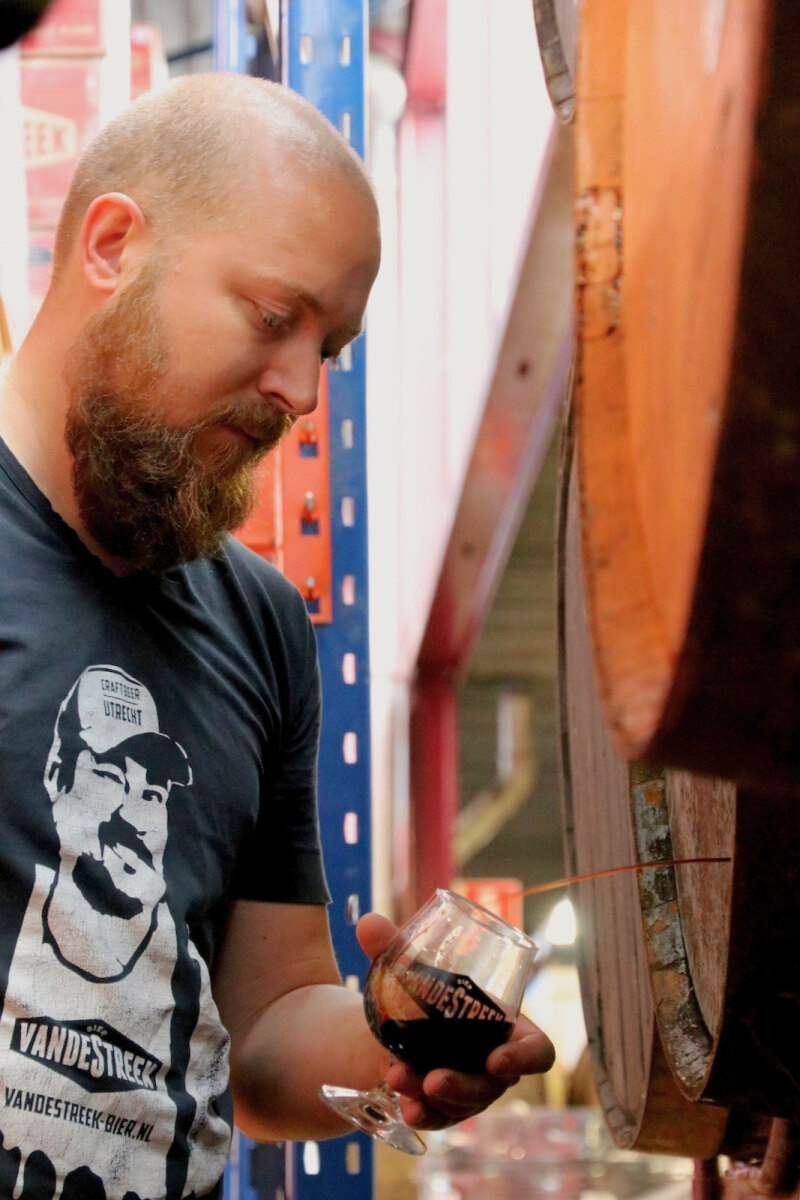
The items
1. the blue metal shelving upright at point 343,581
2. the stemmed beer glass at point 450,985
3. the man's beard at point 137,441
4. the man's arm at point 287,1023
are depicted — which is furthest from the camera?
the blue metal shelving upright at point 343,581

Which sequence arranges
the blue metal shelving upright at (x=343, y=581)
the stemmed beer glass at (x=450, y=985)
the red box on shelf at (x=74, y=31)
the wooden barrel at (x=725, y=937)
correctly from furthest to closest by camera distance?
the red box on shelf at (x=74, y=31), the blue metal shelving upright at (x=343, y=581), the stemmed beer glass at (x=450, y=985), the wooden barrel at (x=725, y=937)

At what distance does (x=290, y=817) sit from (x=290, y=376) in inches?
22.3

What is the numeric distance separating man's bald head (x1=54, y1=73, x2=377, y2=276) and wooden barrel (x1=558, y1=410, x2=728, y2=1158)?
1.48 feet

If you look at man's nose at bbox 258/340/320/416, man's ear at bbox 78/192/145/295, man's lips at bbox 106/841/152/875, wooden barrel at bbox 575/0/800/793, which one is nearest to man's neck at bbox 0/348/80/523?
man's ear at bbox 78/192/145/295

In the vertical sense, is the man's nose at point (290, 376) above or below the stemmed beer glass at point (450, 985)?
above

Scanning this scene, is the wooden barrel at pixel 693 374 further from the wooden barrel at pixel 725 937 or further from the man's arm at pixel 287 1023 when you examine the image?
the man's arm at pixel 287 1023

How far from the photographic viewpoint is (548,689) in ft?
43.8

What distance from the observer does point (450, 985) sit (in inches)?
49.6

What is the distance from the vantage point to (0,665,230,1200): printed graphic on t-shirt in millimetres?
1297

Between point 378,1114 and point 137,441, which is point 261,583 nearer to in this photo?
point 137,441

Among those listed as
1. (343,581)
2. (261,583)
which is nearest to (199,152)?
(261,583)

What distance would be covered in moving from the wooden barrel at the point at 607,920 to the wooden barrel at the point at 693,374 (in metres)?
0.57

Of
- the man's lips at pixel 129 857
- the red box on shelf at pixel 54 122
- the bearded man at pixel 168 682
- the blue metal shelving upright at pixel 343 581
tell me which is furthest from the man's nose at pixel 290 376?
the red box on shelf at pixel 54 122

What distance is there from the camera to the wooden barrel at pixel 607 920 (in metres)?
1.41
